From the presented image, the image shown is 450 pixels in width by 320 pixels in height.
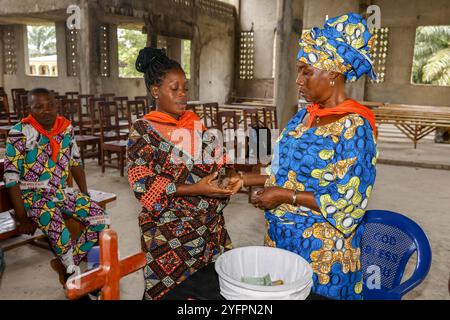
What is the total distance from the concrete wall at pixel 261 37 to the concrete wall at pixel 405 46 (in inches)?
132

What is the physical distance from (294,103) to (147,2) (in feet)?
15.3

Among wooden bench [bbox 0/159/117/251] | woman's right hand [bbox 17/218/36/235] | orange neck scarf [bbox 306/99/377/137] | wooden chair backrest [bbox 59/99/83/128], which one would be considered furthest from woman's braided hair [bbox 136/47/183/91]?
wooden chair backrest [bbox 59/99/83/128]

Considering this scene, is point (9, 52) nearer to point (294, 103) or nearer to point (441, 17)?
point (294, 103)

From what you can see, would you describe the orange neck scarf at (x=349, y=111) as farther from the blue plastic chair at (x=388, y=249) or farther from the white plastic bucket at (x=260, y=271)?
the blue plastic chair at (x=388, y=249)

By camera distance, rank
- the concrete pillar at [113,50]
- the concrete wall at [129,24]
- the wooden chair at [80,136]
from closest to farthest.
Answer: the wooden chair at [80,136] < the concrete wall at [129,24] < the concrete pillar at [113,50]

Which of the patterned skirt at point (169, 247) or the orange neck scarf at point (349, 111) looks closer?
the orange neck scarf at point (349, 111)

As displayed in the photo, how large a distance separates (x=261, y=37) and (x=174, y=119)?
12826mm

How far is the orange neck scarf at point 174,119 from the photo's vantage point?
1.43 m

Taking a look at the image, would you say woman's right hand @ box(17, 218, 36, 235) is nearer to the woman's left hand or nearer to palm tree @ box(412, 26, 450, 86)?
the woman's left hand

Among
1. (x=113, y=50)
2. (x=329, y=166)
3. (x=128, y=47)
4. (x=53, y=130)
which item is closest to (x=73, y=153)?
(x=53, y=130)

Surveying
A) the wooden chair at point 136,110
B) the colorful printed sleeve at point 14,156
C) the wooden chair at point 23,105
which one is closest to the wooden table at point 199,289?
the colorful printed sleeve at point 14,156

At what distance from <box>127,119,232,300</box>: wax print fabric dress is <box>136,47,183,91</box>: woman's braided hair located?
0.52ft

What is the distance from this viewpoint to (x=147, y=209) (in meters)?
1.36

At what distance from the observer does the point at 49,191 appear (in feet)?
7.75
